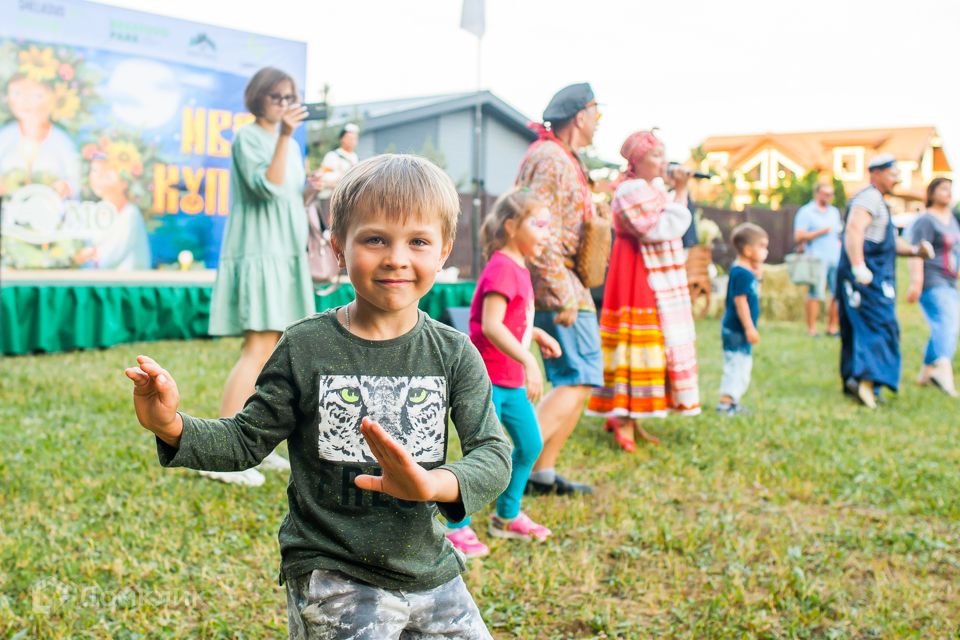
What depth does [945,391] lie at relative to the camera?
744 cm

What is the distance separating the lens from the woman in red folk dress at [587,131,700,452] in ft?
15.5

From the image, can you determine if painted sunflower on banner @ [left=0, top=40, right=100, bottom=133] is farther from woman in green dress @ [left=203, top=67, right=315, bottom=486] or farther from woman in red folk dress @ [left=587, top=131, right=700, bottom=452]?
woman in red folk dress @ [left=587, top=131, right=700, bottom=452]

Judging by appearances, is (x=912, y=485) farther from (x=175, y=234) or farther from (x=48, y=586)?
(x=175, y=234)

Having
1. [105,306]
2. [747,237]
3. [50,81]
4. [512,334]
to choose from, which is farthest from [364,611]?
[50,81]

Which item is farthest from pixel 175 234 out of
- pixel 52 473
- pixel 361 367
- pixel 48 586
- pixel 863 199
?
pixel 361 367

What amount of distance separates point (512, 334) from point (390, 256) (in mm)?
1700

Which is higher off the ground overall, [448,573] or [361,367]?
[361,367]

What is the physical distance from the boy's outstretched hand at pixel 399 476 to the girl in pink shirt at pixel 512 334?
1.72m

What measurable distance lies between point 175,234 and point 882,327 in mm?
7727

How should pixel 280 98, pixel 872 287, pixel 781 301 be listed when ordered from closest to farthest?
pixel 280 98
pixel 872 287
pixel 781 301

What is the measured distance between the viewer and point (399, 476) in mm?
1343

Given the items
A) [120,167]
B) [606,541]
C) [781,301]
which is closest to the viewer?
[606,541]

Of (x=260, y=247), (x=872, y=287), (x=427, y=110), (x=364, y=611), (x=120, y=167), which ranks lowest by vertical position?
(x=364, y=611)

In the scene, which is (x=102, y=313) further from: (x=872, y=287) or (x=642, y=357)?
(x=872, y=287)
